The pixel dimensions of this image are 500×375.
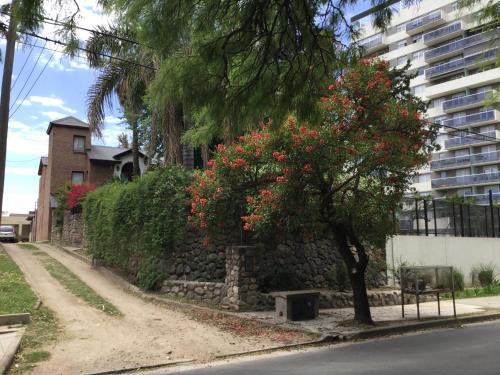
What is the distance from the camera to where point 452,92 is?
6769 centimetres

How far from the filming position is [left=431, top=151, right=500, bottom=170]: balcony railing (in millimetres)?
64562

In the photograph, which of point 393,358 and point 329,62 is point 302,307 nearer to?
point 393,358

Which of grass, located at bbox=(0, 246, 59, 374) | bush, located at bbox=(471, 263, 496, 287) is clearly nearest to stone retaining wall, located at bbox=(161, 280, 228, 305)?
grass, located at bbox=(0, 246, 59, 374)

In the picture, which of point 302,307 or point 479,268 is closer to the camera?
point 302,307

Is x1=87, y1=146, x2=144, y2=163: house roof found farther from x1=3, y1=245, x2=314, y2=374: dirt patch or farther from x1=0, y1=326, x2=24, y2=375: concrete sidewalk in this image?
x1=0, y1=326, x2=24, y2=375: concrete sidewalk

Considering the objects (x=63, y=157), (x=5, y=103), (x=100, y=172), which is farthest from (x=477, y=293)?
(x=63, y=157)

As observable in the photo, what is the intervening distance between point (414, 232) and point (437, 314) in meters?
7.14

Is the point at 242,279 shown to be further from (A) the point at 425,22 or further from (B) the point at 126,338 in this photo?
(A) the point at 425,22

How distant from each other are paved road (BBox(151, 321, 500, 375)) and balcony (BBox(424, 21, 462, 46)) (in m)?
64.1

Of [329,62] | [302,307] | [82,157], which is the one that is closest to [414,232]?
[302,307]

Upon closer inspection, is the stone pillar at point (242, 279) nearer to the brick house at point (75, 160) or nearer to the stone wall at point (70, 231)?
the stone wall at point (70, 231)

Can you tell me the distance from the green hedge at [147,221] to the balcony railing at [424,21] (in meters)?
63.3

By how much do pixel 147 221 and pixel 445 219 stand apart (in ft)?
42.9

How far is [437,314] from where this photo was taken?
13375mm
